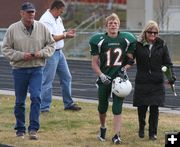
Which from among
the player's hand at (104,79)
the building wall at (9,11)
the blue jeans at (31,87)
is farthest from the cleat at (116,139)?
the building wall at (9,11)

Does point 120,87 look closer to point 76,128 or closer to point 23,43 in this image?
point 23,43

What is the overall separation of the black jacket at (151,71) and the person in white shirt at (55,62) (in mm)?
2000

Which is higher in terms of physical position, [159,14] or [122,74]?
[122,74]

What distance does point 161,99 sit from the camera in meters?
9.20

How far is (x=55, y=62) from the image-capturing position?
11516mm

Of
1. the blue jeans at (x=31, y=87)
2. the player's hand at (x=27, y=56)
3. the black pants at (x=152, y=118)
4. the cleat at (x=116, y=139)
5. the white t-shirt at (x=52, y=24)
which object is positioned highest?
the white t-shirt at (x=52, y=24)

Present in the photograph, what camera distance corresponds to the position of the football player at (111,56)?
8898 mm

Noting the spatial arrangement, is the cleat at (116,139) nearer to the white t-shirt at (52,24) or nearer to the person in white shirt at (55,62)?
the person in white shirt at (55,62)

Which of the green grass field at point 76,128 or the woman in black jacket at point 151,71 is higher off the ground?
the woman in black jacket at point 151,71

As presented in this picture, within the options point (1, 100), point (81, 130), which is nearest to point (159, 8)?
point (1, 100)

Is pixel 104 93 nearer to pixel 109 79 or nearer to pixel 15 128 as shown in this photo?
pixel 109 79

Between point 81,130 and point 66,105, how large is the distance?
214cm

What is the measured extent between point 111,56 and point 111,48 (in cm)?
11

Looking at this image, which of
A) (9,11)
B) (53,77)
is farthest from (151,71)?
(9,11)
